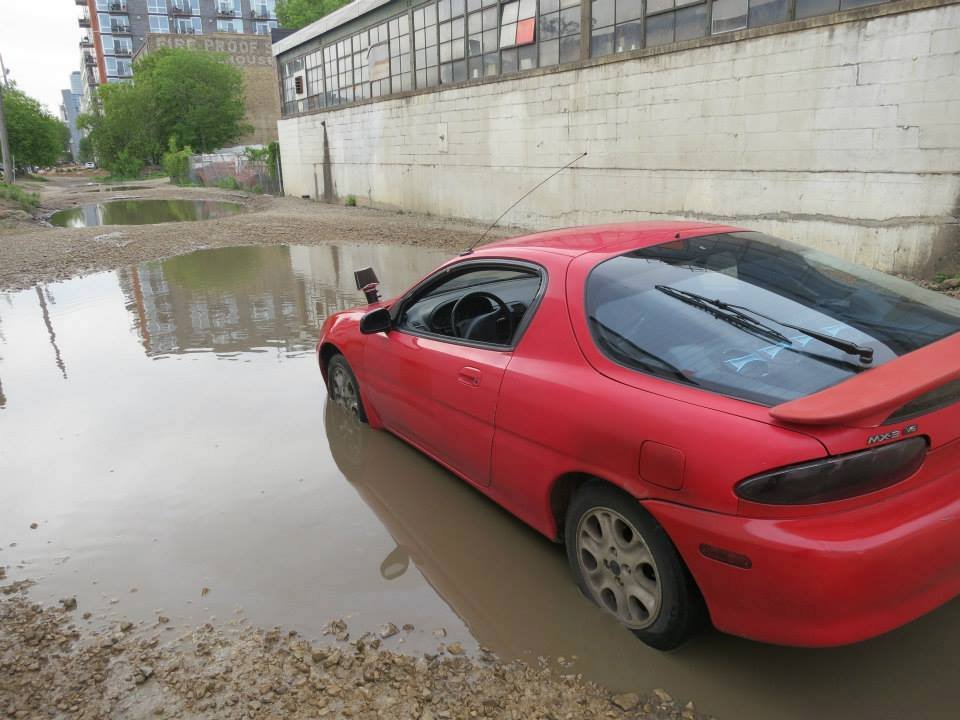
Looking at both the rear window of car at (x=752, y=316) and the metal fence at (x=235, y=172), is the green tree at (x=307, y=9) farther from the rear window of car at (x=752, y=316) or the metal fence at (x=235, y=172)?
the rear window of car at (x=752, y=316)

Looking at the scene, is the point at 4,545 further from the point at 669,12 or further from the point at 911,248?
the point at 669,12

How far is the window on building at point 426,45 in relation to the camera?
67.1 feet

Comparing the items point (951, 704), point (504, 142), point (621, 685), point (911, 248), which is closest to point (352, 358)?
point (621, 685)

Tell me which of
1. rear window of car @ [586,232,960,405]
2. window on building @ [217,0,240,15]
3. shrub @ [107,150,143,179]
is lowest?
rear window of car @ [586,232,960,405]

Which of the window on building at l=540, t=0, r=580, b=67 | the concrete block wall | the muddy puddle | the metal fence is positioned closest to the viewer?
the concrete block wall

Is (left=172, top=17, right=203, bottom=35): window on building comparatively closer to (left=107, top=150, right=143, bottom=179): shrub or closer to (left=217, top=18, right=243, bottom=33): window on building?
(left=217, top=18, right=243, bottom=33): window on building

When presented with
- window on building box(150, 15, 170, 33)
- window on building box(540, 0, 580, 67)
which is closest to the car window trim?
window on building box(540, 0, 580, 67)

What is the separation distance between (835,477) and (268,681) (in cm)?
201

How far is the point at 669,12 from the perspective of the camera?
12.7 m

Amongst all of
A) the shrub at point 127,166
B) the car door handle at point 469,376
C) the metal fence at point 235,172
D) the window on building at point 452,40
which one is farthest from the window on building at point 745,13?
the shrub at point 127,166

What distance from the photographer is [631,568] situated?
2586 mm

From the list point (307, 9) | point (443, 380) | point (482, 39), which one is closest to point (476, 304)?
point (443, 380)

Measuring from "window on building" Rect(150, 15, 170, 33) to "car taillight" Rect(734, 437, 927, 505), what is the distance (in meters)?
116

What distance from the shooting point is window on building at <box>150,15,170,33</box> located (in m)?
98.5
